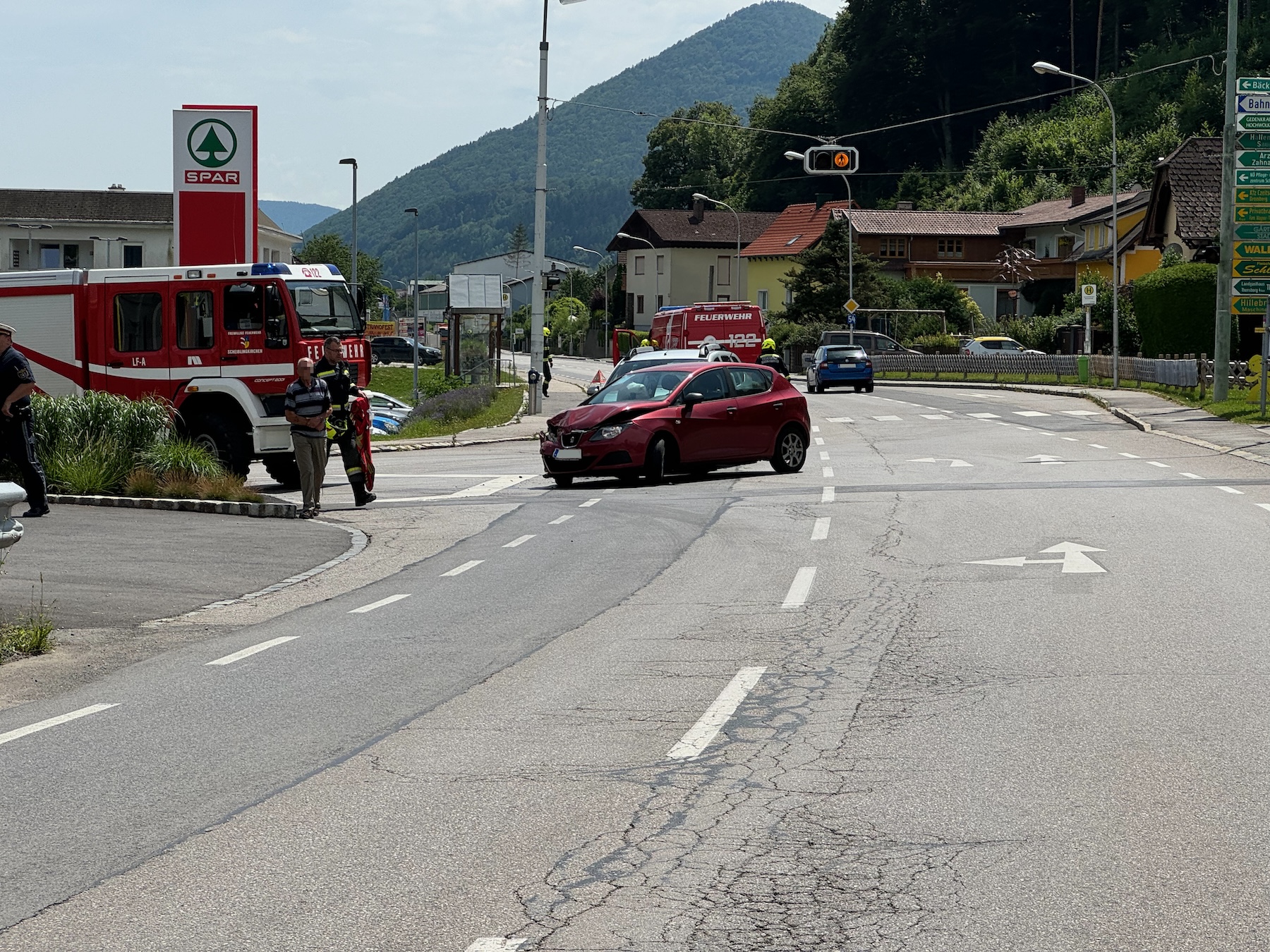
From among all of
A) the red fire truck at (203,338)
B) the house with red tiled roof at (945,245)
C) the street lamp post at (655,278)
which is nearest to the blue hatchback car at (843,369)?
the red fire truck at (203,338)

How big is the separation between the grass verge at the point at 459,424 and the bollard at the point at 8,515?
2474cm

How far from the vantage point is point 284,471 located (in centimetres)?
2308

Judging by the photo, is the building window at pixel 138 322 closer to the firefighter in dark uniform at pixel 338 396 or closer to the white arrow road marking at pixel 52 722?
the firefighter in dark uniform at pixel 338 396

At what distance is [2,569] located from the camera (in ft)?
40.1

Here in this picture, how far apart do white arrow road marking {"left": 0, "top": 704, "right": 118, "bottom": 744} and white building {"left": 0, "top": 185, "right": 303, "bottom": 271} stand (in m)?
68.4

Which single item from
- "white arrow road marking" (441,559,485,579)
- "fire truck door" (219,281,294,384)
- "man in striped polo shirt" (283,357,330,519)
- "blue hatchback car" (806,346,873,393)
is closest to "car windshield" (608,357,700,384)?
"fire truck door" (219,281,294,384)

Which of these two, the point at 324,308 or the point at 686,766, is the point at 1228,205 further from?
the point at 686,766

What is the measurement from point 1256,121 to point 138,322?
2125cm

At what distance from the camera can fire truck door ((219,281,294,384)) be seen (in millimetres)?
22234

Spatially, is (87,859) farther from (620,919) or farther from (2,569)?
(2,569)

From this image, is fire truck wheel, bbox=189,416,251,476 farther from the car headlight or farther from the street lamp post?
the street lamp post

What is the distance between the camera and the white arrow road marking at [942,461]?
2367cm

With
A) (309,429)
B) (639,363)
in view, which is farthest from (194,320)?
(639,363)

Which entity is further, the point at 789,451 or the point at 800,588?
the point at 789,451
